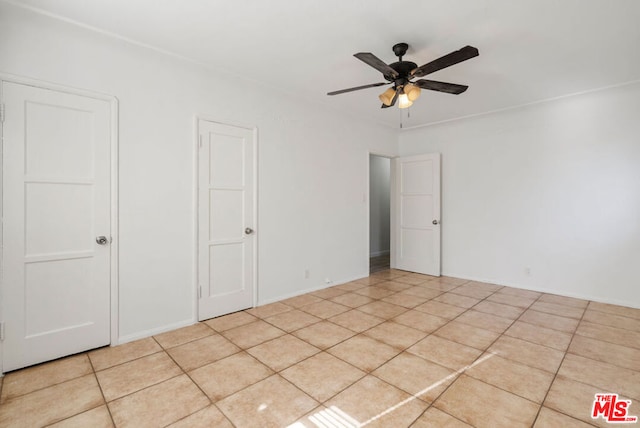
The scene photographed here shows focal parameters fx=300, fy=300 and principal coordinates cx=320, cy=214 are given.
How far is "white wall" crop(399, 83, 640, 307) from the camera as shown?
3.76 metres

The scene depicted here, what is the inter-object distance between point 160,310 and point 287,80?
9.40 ft

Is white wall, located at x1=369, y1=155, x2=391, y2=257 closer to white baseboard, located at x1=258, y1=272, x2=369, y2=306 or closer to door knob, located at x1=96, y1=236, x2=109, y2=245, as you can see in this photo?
white baseboard, located at x1=258, y1=272, x2=369, y2=306

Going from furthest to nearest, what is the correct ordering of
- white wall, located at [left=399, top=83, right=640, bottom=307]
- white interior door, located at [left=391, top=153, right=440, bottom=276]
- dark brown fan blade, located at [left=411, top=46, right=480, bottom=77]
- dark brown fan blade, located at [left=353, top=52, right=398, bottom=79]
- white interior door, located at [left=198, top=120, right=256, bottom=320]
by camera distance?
white interior door, located at [left=391, top=153, right=440, bottom=276] → white wall, located at [left=399, top=83, right=640, bottom=307] → white interior door, located at [left=198, top=120, right=256, bottom=320] → dark brown fan blade, located at [left=353, top=52, right=398, bottom=79] → dark brown fan blade, located at [left=411, top=46, right=480, bottom=77]

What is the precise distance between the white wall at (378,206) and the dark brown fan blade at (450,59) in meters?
4.59

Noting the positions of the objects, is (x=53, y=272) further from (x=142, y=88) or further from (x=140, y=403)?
(x=142, y=88)

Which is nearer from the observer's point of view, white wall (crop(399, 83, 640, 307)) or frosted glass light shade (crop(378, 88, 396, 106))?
frosted glass light shade (crop(378, 88, 396, 106))

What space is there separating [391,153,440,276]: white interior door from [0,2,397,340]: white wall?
5.12ft

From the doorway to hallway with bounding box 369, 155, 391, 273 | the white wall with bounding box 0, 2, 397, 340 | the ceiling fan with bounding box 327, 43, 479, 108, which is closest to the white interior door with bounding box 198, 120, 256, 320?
the white wall with bounding box 0, 2, 397, 340

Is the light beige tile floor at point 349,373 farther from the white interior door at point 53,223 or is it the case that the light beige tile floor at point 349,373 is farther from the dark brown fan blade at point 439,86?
the dark brown fan blade at point 439,86

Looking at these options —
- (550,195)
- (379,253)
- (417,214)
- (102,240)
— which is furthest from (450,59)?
(379,253)

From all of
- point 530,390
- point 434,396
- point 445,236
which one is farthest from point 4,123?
point 445,236

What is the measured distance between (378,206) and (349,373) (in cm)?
542

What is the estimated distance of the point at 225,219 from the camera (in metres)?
3.42

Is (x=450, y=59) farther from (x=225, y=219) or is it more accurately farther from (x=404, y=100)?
(x=225, y=219)
